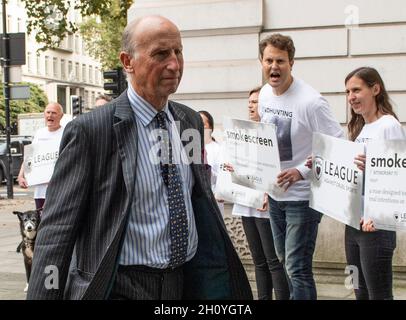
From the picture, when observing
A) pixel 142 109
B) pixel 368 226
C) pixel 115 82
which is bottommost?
pixel 368 226

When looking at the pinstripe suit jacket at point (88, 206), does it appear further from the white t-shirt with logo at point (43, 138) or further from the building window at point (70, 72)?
the building window at point (70, 72)

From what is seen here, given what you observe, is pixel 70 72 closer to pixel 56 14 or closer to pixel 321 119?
pixel 56 14

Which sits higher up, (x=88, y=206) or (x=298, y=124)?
(x=298, y=124)

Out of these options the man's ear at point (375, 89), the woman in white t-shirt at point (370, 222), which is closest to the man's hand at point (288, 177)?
the woman in white t-shirt at point (370, 222)

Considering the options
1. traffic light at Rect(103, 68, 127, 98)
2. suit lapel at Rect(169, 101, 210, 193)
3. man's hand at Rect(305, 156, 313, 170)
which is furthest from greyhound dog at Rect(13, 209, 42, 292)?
traffic light at Rect(103, 68, 127, 98)

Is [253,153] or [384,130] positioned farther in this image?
[253,153]

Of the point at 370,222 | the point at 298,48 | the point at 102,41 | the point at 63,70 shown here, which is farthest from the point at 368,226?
the point at 63,70

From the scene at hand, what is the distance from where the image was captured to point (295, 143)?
4996mm

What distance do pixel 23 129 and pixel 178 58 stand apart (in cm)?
3853

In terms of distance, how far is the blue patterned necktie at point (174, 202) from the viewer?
2.96 m

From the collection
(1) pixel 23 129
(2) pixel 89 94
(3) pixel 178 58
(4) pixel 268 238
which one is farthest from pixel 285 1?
(2) pixel 89 94

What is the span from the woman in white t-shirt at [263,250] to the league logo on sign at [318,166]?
38.0 inches

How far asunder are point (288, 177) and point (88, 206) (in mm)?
2243

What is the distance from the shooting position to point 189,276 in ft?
10.1
